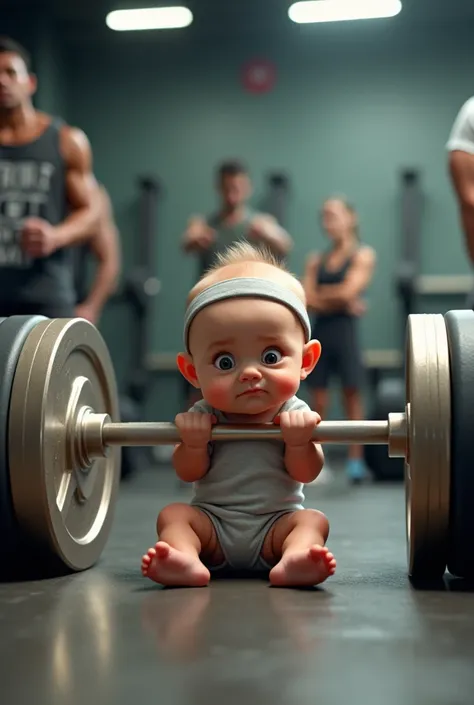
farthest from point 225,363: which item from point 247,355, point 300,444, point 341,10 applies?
point 341,10

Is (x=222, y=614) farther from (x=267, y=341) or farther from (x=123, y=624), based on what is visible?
(x=267, y=341)

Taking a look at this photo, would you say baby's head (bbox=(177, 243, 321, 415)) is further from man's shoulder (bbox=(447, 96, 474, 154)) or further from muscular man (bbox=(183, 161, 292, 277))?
muscular man (bbox=(183, 161, 292, 277))

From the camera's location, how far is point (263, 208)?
4582 millimetres

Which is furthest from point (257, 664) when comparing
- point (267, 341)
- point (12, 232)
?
point (12, 232)

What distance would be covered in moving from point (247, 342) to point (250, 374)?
0.04 meters

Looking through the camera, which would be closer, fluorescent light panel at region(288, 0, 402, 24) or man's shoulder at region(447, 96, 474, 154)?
man's shoulder at region(447, 96, 474, 154)

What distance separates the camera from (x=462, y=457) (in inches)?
39.8

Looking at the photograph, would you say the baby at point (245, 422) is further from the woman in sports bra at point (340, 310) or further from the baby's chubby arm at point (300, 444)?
the woman in sports bra at point (340, 310)

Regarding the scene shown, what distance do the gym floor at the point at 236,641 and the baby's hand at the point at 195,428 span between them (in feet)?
0.58

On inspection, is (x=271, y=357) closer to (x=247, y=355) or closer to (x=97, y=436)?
(x=247, y=355)

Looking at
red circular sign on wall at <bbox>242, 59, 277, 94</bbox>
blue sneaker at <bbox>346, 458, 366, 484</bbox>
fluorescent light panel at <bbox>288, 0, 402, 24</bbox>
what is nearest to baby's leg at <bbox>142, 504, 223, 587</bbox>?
blue sneaker at <bbox>346, 458, 366, 484</bbox>

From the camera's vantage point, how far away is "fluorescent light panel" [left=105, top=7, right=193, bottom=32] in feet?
14.3

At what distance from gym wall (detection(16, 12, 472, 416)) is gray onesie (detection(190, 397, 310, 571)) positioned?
3.35 m

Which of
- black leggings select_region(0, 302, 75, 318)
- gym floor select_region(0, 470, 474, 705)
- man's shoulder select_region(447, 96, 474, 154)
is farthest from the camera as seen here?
black leggings select_region(0, 302, 75, 318)
